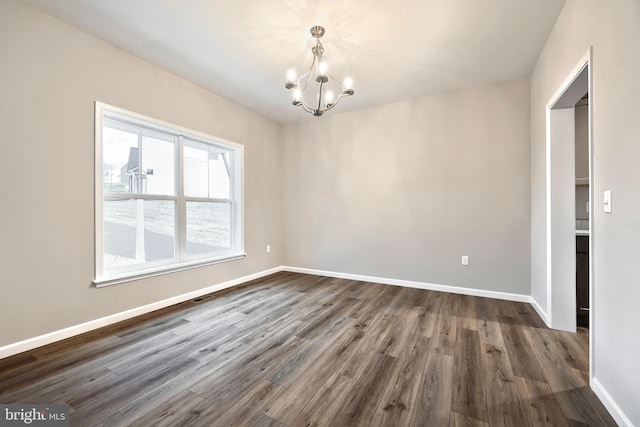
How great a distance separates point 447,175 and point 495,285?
1532mm

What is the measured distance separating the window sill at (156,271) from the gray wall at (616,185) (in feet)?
12.2

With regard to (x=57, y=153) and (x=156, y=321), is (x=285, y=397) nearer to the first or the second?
(x=156, y=321)

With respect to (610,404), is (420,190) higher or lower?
higher

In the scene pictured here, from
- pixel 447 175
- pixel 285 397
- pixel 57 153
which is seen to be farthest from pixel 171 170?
pixel 447 175

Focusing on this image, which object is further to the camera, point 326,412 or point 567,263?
point 567,263

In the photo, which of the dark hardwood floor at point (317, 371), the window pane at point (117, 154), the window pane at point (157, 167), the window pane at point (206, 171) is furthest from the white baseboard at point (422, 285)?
the window pane at point (117, 154)

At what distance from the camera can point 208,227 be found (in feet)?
12.3

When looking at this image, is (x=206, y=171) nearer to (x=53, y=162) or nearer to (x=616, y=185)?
(x=53, y=162)

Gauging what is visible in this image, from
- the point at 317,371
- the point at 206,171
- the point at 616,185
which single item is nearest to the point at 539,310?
the point at 616,185

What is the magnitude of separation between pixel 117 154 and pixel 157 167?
422 mm

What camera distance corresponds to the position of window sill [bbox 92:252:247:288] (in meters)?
2.50

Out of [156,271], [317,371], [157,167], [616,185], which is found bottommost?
[317,371]

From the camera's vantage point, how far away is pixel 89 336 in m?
2.31

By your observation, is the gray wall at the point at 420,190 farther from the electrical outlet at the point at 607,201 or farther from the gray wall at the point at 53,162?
the gray wall at the point at 53,162
